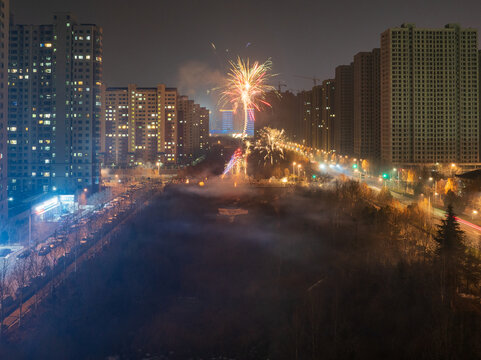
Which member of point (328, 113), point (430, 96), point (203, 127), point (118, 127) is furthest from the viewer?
point (203, 127)

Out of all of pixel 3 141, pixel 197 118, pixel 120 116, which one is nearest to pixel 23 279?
pixel 3 141

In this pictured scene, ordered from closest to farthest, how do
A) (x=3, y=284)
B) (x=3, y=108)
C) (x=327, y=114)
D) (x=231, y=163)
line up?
1. (x=3, y=284)
2. (x=3, y=108)
3. (x=327, y=114)
4. (x=231, y=163)

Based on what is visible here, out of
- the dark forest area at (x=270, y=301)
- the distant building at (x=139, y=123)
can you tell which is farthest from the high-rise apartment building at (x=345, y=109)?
the dark forest area at (x=270, y=301)

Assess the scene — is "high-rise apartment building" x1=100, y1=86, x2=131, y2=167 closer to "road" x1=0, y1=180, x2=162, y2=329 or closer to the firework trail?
the firework trail

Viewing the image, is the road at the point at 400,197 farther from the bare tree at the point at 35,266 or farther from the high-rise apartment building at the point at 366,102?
the bare tree at the point at 35,266

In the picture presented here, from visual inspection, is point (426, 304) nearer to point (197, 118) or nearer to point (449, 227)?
point (449, 227)

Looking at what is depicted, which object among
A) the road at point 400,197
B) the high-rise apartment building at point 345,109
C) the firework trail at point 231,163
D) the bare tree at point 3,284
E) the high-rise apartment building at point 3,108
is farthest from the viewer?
the firework trail at point 231,163

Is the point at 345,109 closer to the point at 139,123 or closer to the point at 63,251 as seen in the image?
the point at 139,123

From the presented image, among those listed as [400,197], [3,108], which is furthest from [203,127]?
[3,108]
